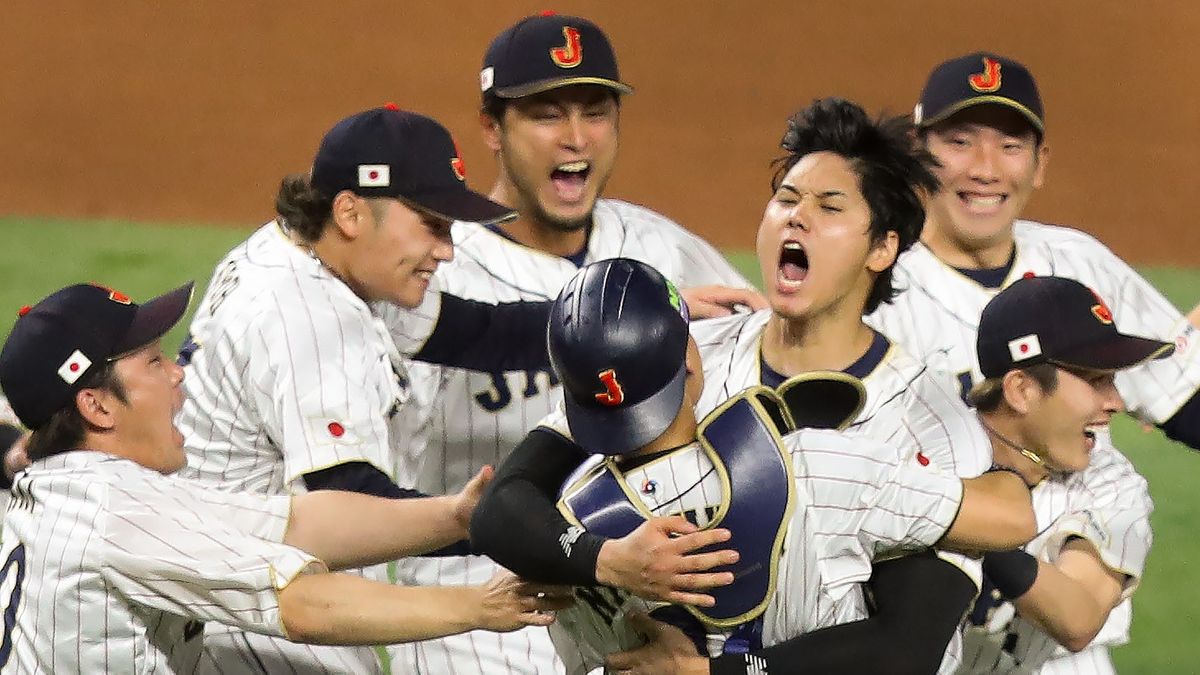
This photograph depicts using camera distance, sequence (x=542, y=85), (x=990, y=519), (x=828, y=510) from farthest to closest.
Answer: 1. (x=542, y=85)
2. (x=990, y=519)
3. (x=828, y=510)

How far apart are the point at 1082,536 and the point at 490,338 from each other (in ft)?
5.45

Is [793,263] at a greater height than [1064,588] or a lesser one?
greater

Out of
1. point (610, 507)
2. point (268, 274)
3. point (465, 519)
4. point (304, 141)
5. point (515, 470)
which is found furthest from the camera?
point (304, 141)

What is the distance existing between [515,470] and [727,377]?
0.89m

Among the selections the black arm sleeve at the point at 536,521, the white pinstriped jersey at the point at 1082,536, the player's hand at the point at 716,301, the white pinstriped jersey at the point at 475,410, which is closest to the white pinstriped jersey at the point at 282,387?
the white pinstriped jersey at the point at 475,410

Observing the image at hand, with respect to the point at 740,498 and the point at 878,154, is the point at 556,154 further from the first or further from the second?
the point at 740,498

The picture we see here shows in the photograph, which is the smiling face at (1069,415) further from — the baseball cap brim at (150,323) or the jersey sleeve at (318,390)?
the baseball cap brim at (150,323)

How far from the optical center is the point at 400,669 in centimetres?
486

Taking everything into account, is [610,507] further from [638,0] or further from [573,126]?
[638,0]

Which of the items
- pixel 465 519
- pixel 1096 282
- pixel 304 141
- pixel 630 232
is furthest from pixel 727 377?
pixel 304 141

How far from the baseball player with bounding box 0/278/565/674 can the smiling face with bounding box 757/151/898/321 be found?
0.97m

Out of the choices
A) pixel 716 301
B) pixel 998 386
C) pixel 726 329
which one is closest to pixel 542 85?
pixel 716 301

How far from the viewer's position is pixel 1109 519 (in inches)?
161

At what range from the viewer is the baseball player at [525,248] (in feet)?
16.0
